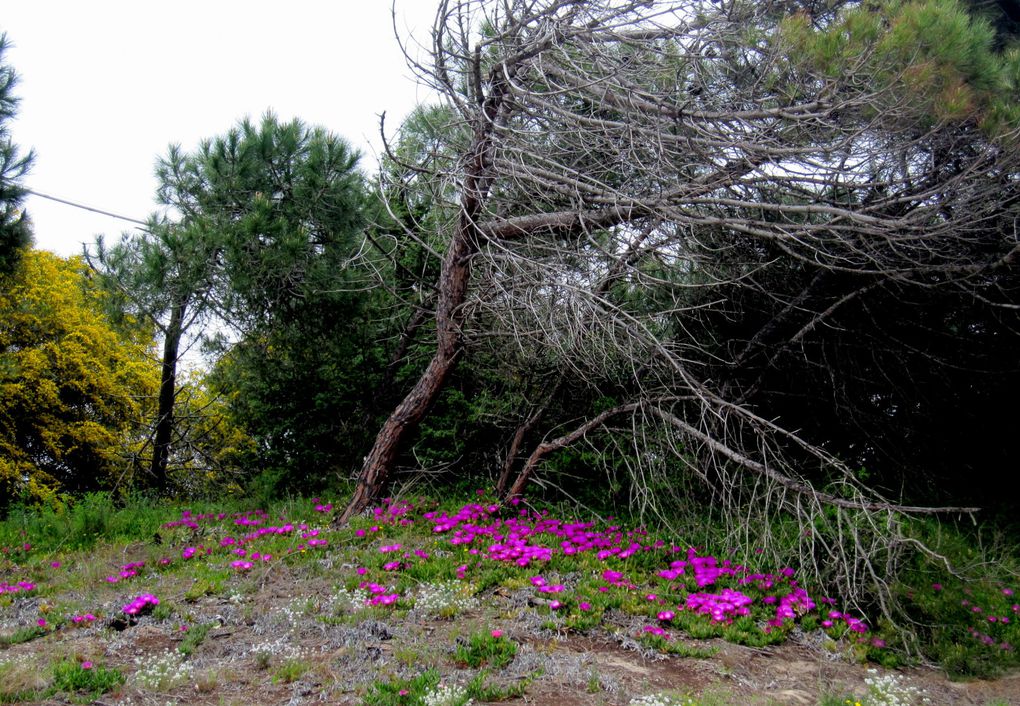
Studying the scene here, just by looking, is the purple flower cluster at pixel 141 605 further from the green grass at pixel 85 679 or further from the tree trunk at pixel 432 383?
the tree trunk at pixel 432 383

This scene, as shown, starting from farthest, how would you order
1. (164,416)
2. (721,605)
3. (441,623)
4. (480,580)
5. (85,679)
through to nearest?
1. (164,416)
2. (480,580)
3. (721,605)
4. (441,623)
5. (85,679)

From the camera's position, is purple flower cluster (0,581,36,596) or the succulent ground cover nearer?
the succulent ground cover

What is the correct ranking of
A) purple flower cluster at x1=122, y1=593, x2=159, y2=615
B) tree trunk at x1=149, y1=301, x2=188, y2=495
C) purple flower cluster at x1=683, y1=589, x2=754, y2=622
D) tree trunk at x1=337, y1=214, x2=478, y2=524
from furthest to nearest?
tree trunk at x1=149, y1=301, x2=188, y2=495 → tree trunk at x1=337, y1=214, x2=478, y2=524 → purple flower cluster at x1=683, y1=589, x2=754, y2=622 → purple flower cluster at x1=122, y1=593, x2=159, y2=615

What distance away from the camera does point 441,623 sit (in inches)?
170

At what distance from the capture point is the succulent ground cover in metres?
3.52

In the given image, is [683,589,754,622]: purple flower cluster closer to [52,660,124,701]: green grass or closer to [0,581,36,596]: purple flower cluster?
[52,660,124,701]: green grass

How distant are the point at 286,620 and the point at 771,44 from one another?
4.94 meters

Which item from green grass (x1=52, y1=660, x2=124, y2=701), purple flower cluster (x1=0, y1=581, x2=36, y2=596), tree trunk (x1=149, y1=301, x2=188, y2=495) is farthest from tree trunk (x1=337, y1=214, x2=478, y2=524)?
tree trunk (x1=149, y1=301, x2=188, y2=495)

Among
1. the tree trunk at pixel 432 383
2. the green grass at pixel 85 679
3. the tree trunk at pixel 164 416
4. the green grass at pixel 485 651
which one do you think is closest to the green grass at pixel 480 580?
the green grass at pixel 485 651

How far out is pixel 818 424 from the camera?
7.24 meters

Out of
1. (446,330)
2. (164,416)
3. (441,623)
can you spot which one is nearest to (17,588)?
(441,623)

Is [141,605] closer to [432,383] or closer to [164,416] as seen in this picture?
[432,383]

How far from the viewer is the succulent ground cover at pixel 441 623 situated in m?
3.52

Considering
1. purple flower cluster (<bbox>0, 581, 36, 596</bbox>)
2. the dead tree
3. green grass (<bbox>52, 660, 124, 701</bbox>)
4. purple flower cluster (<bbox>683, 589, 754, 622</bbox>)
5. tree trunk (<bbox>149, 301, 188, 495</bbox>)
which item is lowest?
purple flower cluster (<bbox>683, 589, 754, 622</bbox>)
